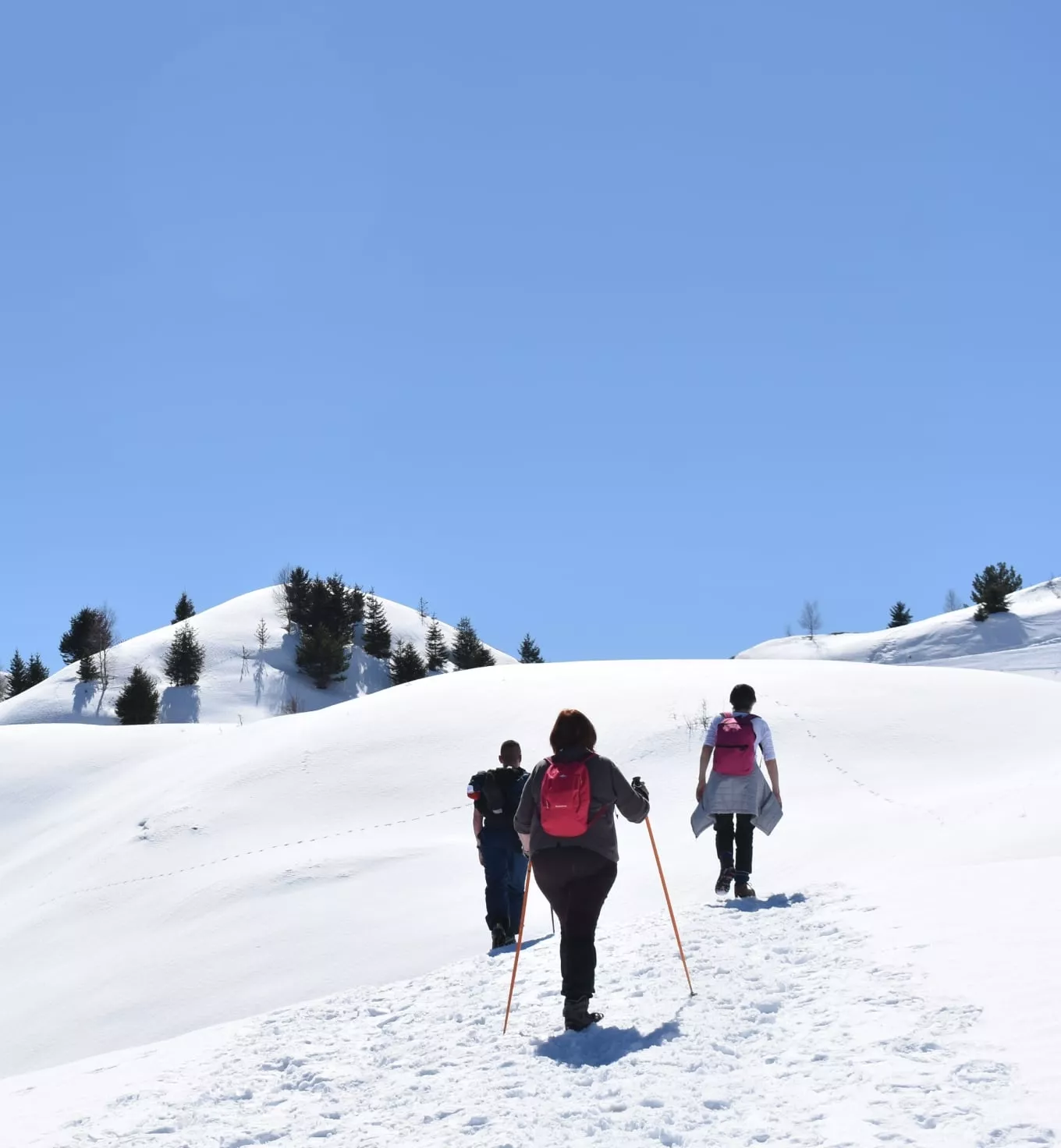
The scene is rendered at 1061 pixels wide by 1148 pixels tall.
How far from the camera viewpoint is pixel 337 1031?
769 cm

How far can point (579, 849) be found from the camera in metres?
6.51

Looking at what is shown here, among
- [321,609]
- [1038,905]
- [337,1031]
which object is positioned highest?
[321,609]

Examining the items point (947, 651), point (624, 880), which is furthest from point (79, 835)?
point (947, 651)

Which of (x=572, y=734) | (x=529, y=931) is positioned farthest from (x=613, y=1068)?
(x=529, y=931)

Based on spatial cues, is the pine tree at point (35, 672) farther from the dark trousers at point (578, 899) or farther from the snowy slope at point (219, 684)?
the dark trousers at point (578, 899)

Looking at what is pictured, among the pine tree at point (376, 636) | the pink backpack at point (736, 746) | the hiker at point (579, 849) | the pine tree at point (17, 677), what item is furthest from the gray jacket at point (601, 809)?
the pine tree at point (17, 677)

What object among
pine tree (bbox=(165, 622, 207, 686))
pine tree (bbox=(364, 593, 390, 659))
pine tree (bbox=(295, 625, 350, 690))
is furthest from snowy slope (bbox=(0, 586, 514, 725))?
pine tree (bbox=(364, 593, 390, 659))

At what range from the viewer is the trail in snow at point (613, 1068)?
4816 mm

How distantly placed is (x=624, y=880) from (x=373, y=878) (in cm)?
368

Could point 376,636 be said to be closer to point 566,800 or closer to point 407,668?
point 407,668

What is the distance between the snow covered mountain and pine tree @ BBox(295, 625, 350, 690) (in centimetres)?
2589

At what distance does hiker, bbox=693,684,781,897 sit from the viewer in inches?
389

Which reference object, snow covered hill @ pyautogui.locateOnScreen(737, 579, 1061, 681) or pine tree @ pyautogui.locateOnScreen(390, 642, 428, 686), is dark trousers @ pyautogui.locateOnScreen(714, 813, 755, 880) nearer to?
snow covered hill @ pyautogui.locateOnScreen(737, 579, 1061, 681)

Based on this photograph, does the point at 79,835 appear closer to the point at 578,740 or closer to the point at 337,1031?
the point at 337,1031
